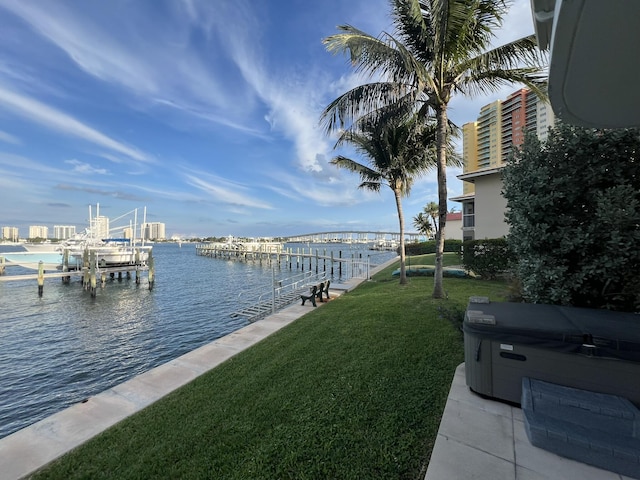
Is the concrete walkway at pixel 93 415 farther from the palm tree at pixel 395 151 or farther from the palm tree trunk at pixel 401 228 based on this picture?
the palm tree at pixel 395 151

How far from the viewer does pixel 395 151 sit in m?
11.6

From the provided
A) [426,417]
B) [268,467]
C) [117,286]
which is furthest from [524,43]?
[117,286]

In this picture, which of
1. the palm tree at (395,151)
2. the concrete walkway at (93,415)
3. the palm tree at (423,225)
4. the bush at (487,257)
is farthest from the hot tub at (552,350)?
the palm tree at (423,225)

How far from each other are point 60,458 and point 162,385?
179 centimetres

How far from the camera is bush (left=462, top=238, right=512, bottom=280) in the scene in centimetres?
1200

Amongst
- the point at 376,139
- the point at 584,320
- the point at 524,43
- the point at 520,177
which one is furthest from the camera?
the point at 376,139

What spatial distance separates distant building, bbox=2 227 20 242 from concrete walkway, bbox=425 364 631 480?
153m

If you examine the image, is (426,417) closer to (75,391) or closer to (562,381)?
(562,381)

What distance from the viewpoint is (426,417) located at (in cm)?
317

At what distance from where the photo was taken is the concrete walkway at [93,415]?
3.32 m

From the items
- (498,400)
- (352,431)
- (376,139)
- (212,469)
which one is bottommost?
(212,469)

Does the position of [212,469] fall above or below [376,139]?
below

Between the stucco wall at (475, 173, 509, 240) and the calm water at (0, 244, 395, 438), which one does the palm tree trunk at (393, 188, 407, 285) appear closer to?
the calm water at (0, 244, 395, 438)

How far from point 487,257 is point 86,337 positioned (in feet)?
57.4
